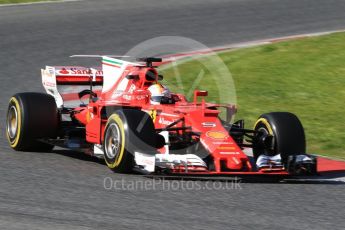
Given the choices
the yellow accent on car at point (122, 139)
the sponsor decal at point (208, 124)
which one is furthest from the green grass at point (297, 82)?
the yellow accent on car at point (122, 139)

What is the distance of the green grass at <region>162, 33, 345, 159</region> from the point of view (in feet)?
43.8

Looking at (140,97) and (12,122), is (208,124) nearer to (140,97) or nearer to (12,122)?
(140,97)

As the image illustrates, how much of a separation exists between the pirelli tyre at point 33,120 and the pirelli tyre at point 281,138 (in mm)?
2642

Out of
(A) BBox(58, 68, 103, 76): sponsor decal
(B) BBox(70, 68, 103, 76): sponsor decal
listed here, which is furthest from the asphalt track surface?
(B) BBox(70, 68, 103, 76): sponsor decal

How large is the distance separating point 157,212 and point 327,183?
273 centimetres

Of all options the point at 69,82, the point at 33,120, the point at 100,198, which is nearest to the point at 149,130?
the point at 100,198

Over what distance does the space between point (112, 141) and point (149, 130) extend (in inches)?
25.5

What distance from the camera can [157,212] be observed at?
802 cm

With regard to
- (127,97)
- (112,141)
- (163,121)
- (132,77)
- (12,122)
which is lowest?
(112,141)

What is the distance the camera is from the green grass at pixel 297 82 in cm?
1334

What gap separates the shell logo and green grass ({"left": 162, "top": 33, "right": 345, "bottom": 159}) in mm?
2587

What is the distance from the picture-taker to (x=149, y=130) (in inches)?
372

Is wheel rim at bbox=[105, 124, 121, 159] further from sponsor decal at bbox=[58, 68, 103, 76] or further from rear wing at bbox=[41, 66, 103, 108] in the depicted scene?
sponsor decal at bbox=[58, 68, 103, 76]

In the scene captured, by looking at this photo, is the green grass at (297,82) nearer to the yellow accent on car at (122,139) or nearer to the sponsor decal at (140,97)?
the sponsor decal at (140,97)
